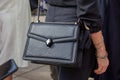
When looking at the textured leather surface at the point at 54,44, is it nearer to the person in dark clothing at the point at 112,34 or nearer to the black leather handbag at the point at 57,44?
the black leather handbag at the point at 57,44

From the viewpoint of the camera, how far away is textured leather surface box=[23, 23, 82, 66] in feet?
6.21

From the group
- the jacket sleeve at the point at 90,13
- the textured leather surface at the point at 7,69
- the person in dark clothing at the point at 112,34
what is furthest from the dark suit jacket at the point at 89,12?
the person in dark clothing at the point at 112,34

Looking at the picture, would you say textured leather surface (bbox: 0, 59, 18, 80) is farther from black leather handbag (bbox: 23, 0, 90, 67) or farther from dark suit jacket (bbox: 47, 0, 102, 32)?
dark suit jacket (bbox: 47, 0, 102, 32)

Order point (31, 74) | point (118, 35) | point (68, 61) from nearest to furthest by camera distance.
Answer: point (68, 61) → point (118, 35) → point (31, 74)

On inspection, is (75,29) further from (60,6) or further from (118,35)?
(118,35)

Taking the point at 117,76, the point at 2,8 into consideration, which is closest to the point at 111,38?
the point at 117,76

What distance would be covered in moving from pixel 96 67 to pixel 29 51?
0.49 meters

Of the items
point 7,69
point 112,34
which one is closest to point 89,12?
point 7,69

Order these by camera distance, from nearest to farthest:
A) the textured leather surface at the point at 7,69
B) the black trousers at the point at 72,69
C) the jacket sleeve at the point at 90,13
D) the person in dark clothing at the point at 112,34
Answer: the textured leather surface at the point at 7,69, the jacket sleeve at the point at 90,13, the black trousers at the point at 72,69, the person in dark clothing at the point at 112,34

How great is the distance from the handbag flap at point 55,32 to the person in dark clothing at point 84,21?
73 mm

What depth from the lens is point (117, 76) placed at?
2711 mm

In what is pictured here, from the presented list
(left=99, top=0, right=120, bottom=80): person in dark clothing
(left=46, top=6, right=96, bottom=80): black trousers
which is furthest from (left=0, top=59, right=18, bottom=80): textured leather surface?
(left=99, top=0, right=120, bottom=80): person in dark clothing

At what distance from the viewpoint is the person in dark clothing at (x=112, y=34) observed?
2635 millimetres

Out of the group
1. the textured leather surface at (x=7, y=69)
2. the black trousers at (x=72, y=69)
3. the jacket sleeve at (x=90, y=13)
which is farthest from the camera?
the black trousers at (x=72, y=69)
